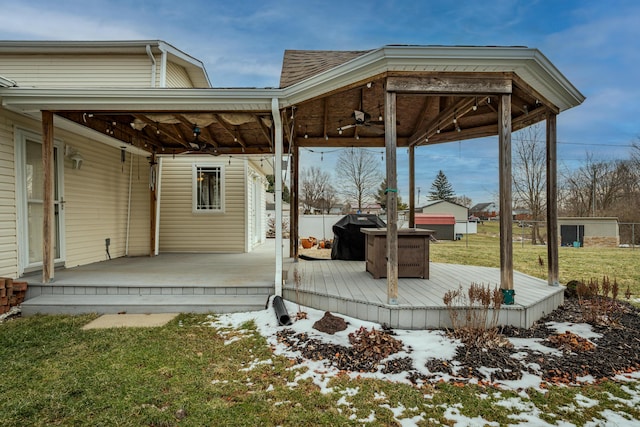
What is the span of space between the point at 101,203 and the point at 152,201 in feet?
3.74

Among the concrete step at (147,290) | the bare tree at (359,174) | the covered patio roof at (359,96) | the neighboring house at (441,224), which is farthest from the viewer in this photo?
Answer: the bare tree at (359,174)

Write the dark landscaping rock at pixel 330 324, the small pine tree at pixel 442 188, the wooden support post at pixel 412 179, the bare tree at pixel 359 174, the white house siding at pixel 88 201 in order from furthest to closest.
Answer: the small pine tree at pixel 442 188 < the bare tree at pixel 359 174 < the wooden support post at pixel 412 179 < the white house siding at pixel 88 201 < the dark landscaping rock at pixel 330 324

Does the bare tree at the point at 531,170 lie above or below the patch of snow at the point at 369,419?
above

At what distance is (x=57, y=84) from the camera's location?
7.50 m

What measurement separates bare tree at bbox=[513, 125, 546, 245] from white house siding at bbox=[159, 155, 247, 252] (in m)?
16.2

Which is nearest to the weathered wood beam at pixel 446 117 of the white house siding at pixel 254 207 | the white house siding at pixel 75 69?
the white house siding at pixel 254 207

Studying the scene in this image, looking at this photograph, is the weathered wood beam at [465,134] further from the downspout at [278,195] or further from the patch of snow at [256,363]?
the patch of snow at [256,363]

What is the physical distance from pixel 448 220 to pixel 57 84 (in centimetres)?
1803

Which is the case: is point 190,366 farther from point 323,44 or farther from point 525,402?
point 323,44

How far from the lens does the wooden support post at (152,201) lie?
7.65 m

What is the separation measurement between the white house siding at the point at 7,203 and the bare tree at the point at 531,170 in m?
20.3

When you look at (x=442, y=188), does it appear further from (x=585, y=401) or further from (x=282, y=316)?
(x=585, y=401)

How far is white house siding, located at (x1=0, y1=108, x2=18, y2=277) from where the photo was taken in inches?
176

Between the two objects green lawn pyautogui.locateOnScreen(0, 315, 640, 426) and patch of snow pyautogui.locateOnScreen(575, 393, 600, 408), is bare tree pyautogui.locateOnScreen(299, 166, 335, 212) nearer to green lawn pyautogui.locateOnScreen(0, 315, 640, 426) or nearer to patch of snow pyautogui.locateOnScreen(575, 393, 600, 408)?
green lawn pyautogui.locateOnScreen(0, 315, 640, 426)
